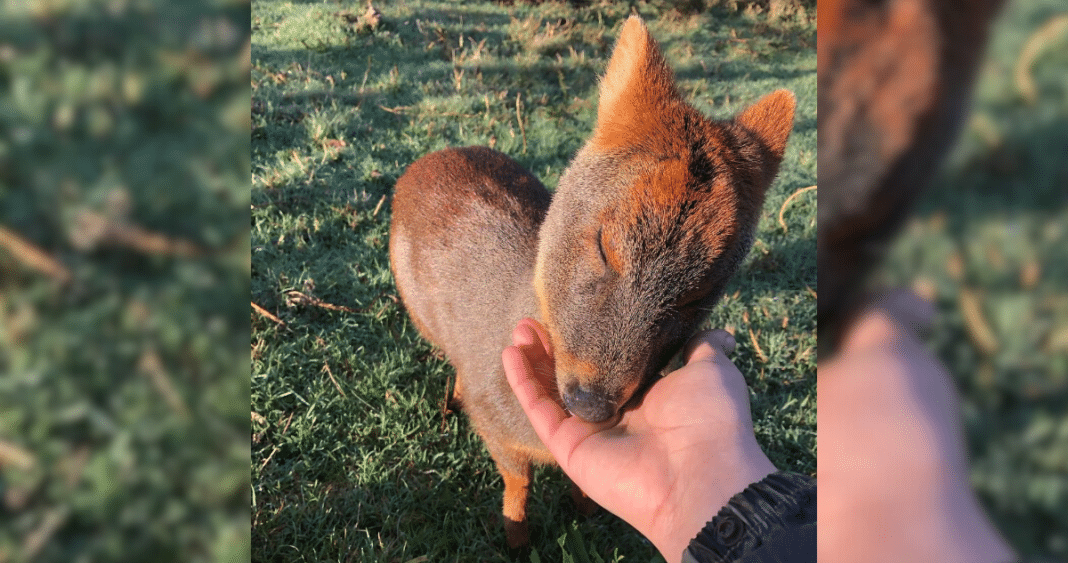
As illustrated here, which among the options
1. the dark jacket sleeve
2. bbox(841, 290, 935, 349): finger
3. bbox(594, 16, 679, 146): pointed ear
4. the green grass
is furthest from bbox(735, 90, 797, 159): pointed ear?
bbox(841, 290, 935, 349): finger

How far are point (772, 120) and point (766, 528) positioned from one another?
167 cm

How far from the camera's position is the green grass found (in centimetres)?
349

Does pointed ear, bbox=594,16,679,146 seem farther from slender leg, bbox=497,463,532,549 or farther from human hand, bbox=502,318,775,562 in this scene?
slender leg, bbox=497,463,532,549

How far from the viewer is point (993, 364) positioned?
36 cm

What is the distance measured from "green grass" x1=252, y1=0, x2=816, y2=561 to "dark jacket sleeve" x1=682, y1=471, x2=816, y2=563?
1.71 meters

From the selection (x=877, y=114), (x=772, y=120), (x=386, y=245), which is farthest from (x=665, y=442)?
(x=386, y=245)

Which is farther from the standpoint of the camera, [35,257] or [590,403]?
[590,403]

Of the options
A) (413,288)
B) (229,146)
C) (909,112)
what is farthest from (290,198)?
(909,112)

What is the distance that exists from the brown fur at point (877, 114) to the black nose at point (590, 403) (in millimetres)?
1800

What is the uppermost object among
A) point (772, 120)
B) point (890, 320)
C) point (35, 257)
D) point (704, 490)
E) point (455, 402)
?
point (890, 320)

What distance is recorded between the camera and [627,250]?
2066 mm

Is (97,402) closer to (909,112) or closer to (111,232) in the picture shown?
(111,232)

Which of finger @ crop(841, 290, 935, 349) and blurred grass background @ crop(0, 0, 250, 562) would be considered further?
blurred grass background @ crop(0, 0, 250, 562)

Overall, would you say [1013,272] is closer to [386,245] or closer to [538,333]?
[538,333]
